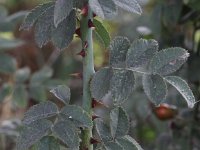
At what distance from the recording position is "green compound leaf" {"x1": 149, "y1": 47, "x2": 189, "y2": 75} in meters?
0.87

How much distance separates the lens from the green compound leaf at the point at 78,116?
82 centimetres

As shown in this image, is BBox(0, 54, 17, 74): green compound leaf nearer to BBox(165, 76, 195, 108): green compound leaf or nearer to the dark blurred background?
the dark blurred background

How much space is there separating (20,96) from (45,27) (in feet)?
2.90

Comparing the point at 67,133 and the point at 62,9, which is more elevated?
the point at 62,9

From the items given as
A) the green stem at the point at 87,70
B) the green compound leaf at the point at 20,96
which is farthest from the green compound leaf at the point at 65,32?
the green compound leaf at the point at 20,96

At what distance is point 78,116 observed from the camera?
0.83 metres

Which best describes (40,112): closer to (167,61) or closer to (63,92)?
(63,92)

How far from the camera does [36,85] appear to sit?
1829mm

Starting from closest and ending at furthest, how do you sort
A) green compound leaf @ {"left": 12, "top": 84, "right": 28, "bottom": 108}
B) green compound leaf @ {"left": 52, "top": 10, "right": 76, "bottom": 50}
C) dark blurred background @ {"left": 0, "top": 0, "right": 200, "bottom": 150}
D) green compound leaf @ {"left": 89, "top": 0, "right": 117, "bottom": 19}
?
1. green compound leaf @ {"left": 89, "top": 0, "right": 117, "bottom": 19}
2. green compound leaf @ {"left": 52, "top": 10, "right": 76, "bottom": 50}
3. dark blurred background @ {"left": 0, "top": 0, "right": 200, "bottom": 150}
4. green compound leaf @ {"left": 12, "top": 84, "right": 28, "bottom": 108}

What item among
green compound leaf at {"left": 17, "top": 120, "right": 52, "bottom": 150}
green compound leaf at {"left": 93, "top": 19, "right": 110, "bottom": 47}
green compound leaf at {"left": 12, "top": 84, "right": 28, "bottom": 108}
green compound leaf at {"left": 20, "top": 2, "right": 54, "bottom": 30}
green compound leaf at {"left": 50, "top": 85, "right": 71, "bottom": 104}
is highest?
green compound leaf at {"left": 20, "top": 2, "right": 54, "bottom": 30}

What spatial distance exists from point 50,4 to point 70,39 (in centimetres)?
7

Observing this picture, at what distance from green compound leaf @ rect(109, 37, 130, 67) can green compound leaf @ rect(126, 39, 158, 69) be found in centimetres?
1

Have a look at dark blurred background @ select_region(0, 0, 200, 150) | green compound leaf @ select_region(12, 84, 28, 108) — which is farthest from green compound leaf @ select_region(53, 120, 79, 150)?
green compound leaf @ select_region(12, 84, 28, 108)

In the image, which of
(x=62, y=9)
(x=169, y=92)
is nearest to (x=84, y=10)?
(x=62, y=9)
